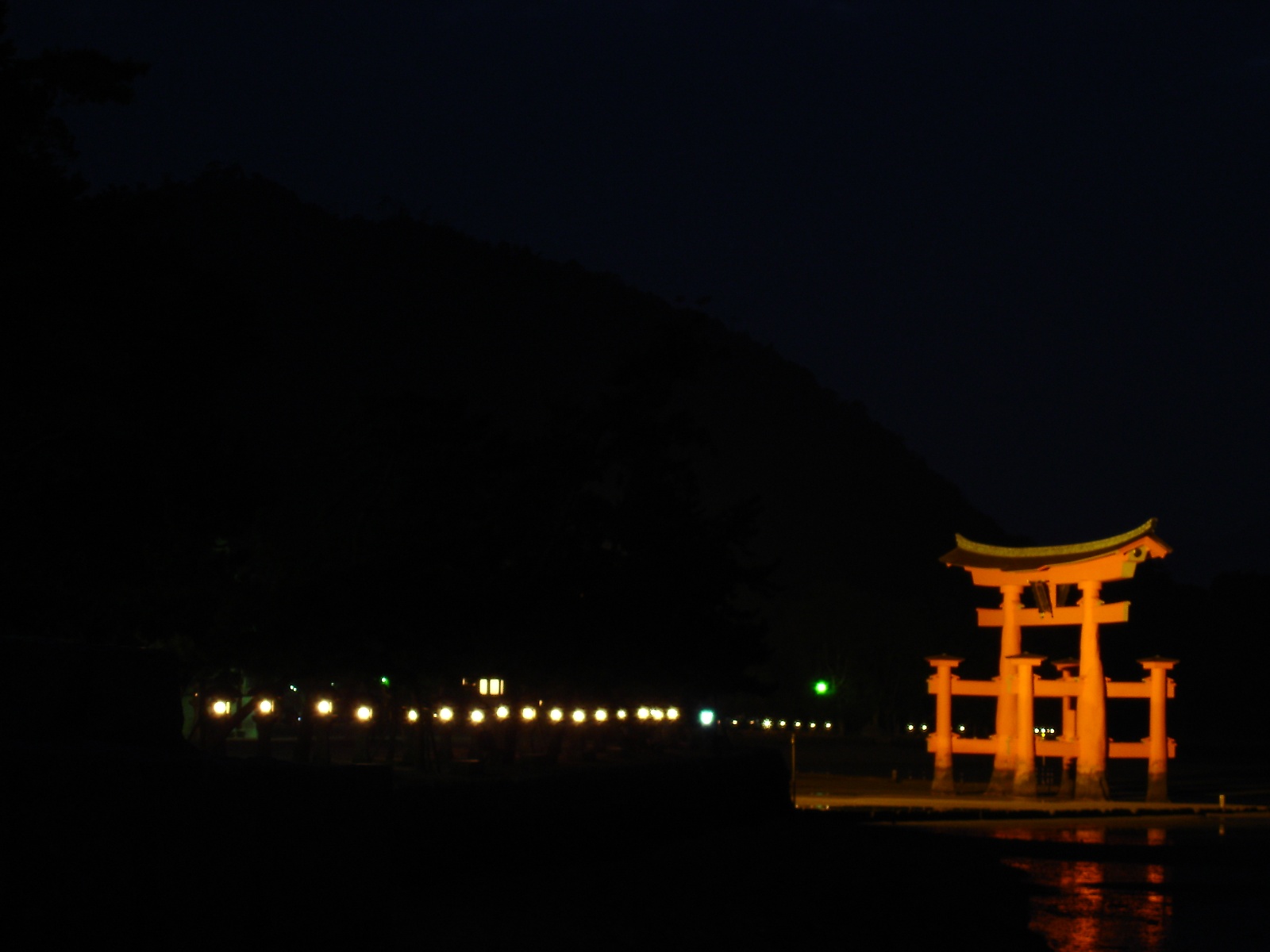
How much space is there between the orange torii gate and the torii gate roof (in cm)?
2

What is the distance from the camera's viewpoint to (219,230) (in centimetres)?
14875

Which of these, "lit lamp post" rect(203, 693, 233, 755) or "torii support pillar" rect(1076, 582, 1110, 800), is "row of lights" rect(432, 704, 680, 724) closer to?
"lit lamp post" rect(203, 693, 233, 755)

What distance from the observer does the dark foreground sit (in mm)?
5098

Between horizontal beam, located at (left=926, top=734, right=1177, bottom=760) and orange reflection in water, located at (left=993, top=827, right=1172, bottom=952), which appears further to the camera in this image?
horizontal beam, located at (left=926, top=734, right=1177, bottom=760)

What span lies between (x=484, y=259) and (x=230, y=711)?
14700 cm

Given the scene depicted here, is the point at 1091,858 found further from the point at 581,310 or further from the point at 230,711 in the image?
the point at 581,310

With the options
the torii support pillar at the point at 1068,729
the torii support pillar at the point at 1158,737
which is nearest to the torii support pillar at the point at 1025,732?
the torii support pillar at the point at 1068,729

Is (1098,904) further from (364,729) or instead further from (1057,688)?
(364,729)

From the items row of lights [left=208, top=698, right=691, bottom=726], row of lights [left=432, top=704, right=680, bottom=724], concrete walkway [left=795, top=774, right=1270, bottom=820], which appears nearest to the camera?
concrete walkway [left=795, top=774, right=1270, bottom=820]

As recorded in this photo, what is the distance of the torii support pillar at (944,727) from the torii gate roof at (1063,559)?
2.31 m

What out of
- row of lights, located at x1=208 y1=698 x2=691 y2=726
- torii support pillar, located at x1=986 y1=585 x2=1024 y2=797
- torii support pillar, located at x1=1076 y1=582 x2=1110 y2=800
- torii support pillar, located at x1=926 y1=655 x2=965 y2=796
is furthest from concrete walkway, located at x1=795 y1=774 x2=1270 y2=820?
row of lights, located at x1=208 y1=698 x2=691 y2=726

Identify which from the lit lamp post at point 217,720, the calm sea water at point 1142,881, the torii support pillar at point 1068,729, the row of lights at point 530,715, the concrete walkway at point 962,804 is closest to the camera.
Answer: the calm sea water at point 1142,881

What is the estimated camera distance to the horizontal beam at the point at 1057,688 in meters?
34.2

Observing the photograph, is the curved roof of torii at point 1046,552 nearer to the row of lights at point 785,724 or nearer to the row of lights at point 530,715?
the row of lights at point 530,715
